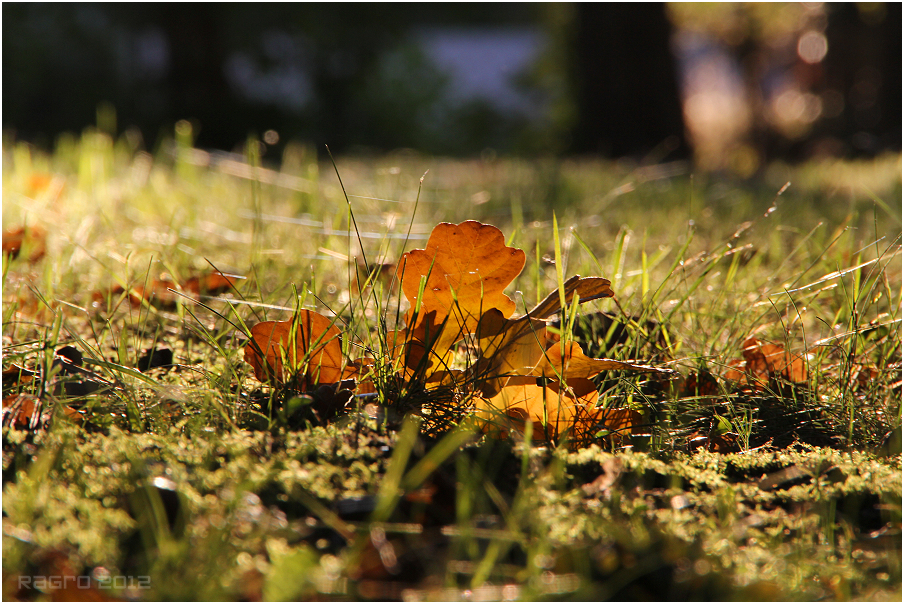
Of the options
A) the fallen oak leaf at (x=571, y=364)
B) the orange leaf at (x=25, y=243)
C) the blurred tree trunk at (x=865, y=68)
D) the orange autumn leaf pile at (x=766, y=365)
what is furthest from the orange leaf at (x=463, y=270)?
the blurred tree trunk at (x=865, y=68)

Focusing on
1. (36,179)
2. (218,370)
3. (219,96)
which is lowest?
(218,370)

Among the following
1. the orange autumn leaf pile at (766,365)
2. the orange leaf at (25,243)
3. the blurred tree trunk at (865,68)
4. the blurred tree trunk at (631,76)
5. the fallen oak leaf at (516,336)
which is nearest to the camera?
the fallen oak leaf at (516,336)

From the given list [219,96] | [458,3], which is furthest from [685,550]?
[458,3]

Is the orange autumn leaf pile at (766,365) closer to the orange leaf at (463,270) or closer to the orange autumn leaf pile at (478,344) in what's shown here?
the orange autumn leaf pile at (478,344)

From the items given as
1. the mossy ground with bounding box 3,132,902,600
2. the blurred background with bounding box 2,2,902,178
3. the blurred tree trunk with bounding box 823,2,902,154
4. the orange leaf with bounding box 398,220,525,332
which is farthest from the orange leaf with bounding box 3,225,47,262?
the blurred tree trunk with bounding box 823,2,902,154

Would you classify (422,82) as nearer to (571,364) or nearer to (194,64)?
(194,64)

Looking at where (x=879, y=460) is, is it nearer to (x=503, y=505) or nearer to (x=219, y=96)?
(x=503, y=505)

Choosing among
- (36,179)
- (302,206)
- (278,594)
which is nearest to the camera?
(278,594)
